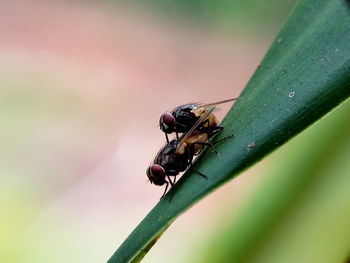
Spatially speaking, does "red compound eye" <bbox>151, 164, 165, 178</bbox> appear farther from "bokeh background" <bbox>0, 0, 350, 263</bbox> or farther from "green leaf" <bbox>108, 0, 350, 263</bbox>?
"green leaf" <bbox>108, 0, 350, 263</bbox>

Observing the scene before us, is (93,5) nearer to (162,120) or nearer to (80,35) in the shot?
(80,35)

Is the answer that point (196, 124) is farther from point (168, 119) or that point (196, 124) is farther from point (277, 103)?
point (277, 103)

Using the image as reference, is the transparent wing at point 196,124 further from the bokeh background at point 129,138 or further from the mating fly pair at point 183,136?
the bokeh background at point 129,138

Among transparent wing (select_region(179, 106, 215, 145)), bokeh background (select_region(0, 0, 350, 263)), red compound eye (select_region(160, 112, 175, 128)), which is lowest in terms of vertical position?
bokeh background (select_region(0, 0, 350, 263))

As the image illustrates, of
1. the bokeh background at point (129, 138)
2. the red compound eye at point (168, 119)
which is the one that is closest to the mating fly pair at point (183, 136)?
the red compound eye at point (168, 119)

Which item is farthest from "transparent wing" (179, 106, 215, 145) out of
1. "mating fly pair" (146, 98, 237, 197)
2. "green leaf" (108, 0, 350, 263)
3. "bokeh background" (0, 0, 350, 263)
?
"green leaf" (108, 0, 350, 263)

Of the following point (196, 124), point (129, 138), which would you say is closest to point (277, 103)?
point (196, 124)

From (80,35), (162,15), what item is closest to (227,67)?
(162,15)
